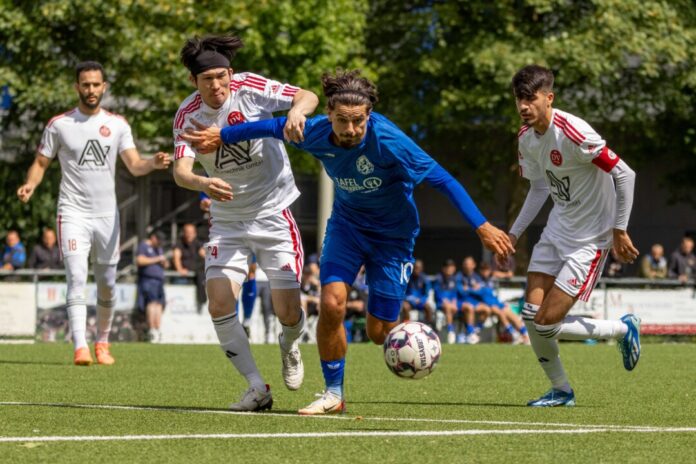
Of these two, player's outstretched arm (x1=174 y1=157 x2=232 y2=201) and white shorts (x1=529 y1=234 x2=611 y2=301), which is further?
white shorts (x1=529 y1=234 x2=611 y2=301)

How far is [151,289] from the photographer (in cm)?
2139

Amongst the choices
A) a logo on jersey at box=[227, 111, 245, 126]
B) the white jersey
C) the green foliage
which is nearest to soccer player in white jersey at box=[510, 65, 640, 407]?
the white jersey

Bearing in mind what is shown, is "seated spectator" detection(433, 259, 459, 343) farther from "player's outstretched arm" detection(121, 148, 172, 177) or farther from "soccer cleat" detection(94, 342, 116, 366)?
"player's outstretched arm" detection(121, 148, 172, 177)

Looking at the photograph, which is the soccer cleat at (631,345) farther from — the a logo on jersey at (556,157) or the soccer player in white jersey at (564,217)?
the a logo on jersey at (556,157)

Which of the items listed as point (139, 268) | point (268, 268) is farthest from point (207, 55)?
point (139, 268)

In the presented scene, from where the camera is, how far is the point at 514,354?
57.1 feet

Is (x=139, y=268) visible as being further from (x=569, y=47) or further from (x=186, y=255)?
(x=569, y=47)

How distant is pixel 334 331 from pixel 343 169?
1021 mm

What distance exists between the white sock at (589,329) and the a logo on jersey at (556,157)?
1.13 metres

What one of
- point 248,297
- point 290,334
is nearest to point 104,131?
point 290,334

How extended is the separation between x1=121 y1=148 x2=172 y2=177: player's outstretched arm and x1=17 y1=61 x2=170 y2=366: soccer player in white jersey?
0.05 feet

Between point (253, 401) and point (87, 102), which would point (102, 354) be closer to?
point (87, 102)

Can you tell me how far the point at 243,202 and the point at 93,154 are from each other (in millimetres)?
4475

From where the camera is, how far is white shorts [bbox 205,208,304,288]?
29.7ft
